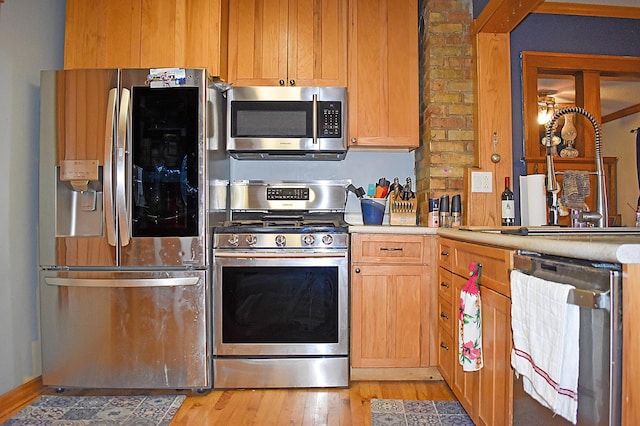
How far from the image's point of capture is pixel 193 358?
2098mm

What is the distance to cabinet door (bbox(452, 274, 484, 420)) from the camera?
5.36ft

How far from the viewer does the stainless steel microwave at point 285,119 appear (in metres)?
2.48

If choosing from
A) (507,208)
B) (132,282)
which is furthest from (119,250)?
(507,208)

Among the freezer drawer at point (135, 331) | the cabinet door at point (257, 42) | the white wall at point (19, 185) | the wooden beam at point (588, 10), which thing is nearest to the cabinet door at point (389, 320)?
the freezer drawer at point (135, 331)

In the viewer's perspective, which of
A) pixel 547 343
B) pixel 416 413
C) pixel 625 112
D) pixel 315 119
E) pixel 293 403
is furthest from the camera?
pixel 625 112

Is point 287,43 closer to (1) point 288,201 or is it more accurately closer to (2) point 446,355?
(1) point 288,201

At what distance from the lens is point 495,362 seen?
4.70 feet

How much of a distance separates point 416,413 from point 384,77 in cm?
195

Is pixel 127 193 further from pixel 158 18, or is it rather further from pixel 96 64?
pixel 158 18

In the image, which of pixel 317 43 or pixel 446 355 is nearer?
pixel 446 355

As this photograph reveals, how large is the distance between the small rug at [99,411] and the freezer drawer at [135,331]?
0.07 meters

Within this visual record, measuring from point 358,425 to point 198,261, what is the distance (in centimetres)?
111

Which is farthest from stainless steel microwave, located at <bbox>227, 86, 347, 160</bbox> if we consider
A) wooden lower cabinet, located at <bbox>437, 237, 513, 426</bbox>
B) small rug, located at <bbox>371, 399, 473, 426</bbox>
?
small rug, located at <bbox>371, 399, 473, 426</bbox>

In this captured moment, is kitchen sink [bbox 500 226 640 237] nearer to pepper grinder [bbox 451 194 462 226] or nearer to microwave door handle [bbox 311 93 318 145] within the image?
pepper grinder [bbox 451 194 462 226]
